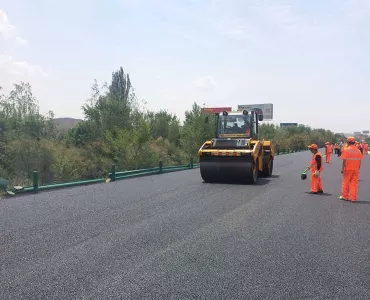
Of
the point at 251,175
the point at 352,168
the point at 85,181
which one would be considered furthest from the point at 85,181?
the point at 352,168

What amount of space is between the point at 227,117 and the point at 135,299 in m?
11.9

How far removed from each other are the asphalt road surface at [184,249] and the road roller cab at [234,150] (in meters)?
3.22

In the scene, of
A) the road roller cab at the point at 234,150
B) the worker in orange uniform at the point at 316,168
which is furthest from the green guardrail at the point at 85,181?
the worker in orange uniform at the point at 316,168

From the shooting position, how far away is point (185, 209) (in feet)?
27.1

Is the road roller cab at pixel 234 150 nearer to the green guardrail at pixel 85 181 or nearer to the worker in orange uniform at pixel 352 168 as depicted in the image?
the worker in orange uniform at pixel 352 168

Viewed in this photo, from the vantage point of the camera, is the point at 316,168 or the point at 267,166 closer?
the point at 316,168

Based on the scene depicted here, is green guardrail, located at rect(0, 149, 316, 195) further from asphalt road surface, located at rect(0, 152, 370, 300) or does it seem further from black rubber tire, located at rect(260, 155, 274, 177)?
black rubber tire, located at rect(260, 155, 274, 177)

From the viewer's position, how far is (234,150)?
1291cm

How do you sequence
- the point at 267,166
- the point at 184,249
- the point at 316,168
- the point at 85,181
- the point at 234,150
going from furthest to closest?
the point at 267,166, the point at 85,181, the point at 234,150, the point at 316,168, the point at 184,249

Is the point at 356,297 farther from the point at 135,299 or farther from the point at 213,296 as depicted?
the point at 135,299

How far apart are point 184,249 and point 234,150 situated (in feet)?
26.1

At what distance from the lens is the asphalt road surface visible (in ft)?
12.8

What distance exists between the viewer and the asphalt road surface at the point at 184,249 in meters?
3.90

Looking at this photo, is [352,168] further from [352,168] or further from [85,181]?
[85,181]
